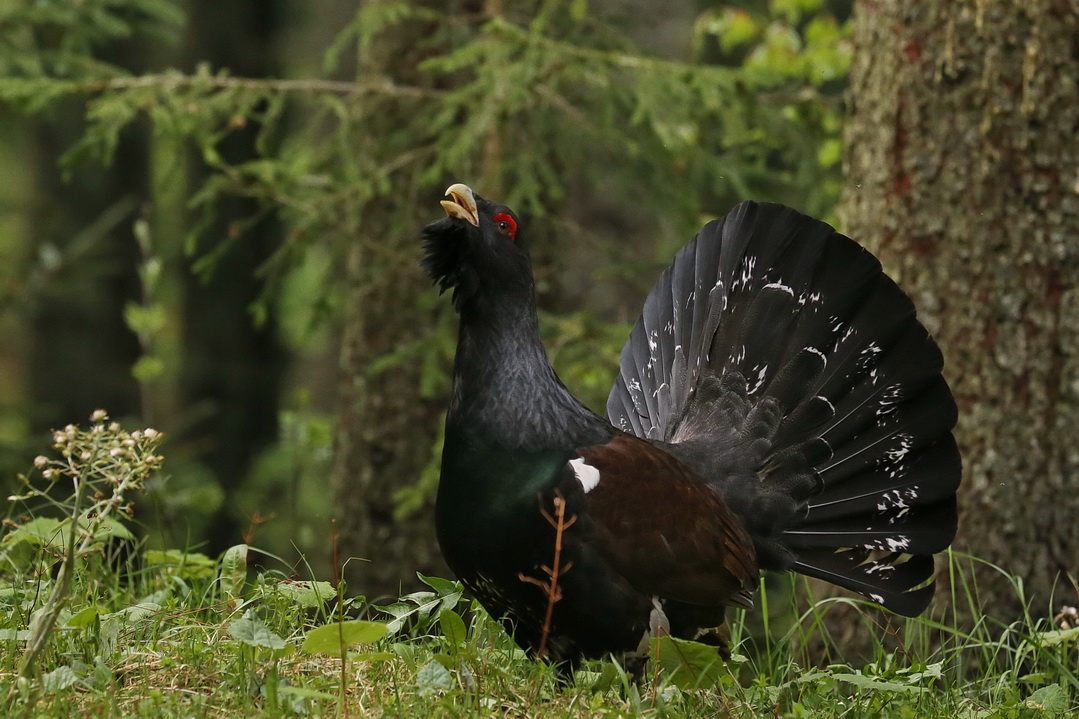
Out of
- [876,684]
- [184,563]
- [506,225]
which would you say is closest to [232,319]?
[184,563]

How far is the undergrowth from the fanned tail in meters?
0.53

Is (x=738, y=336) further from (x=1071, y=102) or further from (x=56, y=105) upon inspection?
(x=56, y=105)

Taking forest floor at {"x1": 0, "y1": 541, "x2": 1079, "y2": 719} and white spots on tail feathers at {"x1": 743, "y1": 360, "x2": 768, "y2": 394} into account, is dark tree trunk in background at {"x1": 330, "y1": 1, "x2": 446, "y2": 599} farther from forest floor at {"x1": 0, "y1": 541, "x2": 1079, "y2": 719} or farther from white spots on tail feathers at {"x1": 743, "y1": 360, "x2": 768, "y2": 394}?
forest floor at {"x1": 0, "y1": 541, "x2": 1079, "y2": 719}

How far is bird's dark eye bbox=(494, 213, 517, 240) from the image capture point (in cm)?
400

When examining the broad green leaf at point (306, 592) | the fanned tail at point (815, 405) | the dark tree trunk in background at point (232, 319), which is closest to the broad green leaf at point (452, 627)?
the broad green leaf at point (306, 592)

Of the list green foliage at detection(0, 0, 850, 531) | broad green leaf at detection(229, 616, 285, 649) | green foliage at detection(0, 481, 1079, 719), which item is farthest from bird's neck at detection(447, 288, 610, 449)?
green foliage at detection(0, 0, 850, 531)

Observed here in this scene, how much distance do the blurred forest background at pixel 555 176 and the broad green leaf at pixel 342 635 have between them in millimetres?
786

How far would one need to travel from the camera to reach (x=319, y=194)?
6.74 meters

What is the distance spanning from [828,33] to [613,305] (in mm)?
2901

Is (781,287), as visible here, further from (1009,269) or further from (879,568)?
(879,568)

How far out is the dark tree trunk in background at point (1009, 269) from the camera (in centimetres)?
459

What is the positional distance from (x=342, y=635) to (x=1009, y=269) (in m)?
3.12

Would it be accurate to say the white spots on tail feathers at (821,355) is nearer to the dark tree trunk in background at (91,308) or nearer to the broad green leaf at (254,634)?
the broad green leaf at (254,634)

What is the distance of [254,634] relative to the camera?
2.96 metres
